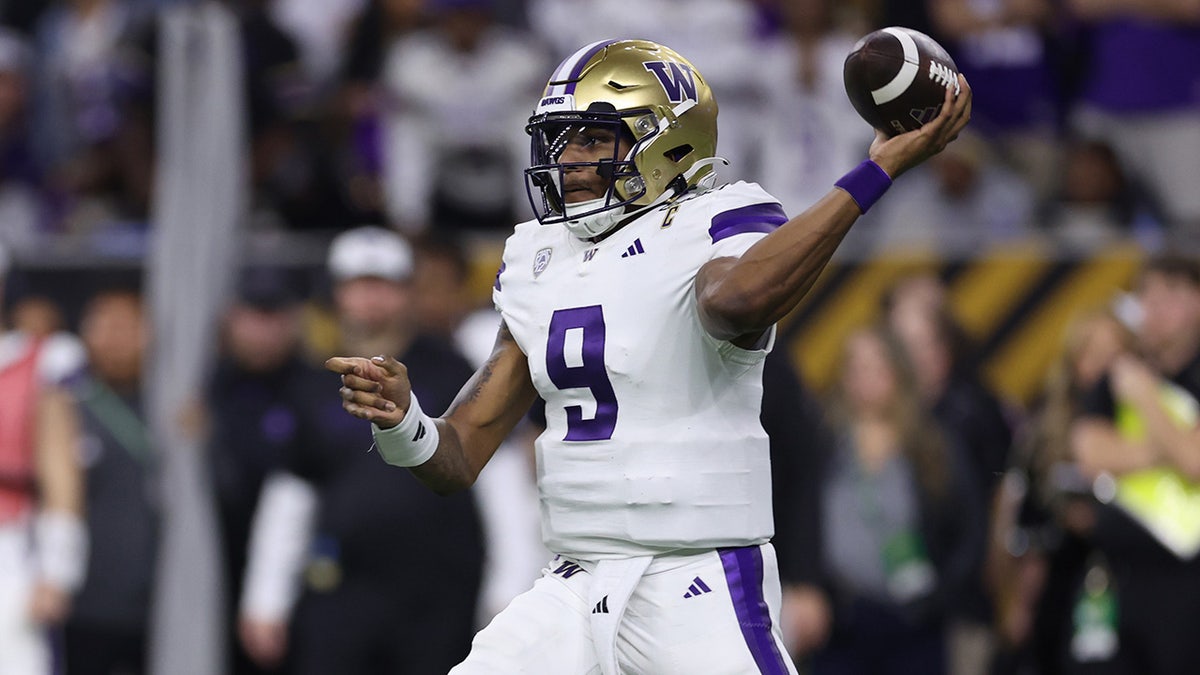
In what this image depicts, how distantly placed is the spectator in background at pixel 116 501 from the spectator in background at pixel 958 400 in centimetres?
291

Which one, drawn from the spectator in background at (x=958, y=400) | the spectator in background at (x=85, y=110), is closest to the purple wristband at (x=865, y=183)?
the spectator in background at (x=958, y=400)

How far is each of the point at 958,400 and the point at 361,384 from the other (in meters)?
4.28

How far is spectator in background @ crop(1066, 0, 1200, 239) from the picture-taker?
867 cm

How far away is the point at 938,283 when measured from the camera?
8062mm

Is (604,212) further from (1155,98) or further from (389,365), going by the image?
(1155,98)

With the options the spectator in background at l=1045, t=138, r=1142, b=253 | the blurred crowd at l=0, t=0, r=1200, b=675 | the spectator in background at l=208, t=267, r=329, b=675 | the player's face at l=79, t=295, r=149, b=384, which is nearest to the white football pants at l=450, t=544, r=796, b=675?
the blurred crowd at l=0, t=0, r=1200, b=675

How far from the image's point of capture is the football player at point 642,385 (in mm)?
3781

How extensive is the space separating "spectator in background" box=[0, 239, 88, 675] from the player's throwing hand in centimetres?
347

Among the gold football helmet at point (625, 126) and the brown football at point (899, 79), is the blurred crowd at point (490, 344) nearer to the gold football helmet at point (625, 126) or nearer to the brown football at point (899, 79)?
the gold football helmet at point (625, 126)

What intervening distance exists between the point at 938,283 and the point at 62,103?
14.4ft

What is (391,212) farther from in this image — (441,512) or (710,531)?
(710,531)

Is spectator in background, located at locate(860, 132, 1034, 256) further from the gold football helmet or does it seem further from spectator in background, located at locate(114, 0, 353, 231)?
the gold football helmet

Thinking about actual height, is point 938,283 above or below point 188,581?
above

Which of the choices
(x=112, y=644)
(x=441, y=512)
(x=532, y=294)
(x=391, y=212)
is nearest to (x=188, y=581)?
(x=112, y=644)
